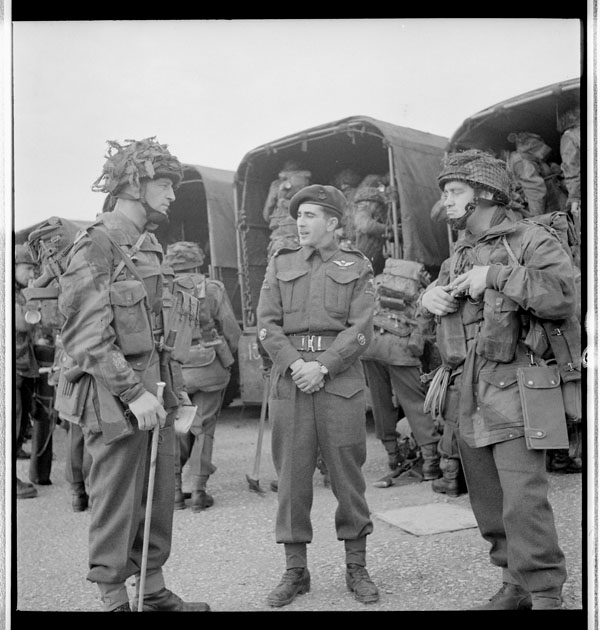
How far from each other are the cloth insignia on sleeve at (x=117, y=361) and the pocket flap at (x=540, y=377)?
1.80 metres

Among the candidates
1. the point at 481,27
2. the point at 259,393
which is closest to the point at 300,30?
the point at 481,27

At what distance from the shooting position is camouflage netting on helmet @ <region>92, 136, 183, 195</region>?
3.66 meters

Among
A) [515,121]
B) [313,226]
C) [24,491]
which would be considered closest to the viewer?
[313,226]

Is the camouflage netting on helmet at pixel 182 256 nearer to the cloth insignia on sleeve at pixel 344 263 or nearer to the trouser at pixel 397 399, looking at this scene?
the trouser at pixel 397 399

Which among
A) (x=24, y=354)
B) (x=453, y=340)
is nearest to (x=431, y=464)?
(x=453, y=340)

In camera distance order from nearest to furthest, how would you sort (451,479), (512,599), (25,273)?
(512,599)
(451,479)
(25,273)

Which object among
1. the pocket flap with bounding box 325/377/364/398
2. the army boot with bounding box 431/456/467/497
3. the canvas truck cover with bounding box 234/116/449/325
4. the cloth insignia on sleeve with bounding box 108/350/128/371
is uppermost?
the canvas truck cover with bounding box 234/116/449/325

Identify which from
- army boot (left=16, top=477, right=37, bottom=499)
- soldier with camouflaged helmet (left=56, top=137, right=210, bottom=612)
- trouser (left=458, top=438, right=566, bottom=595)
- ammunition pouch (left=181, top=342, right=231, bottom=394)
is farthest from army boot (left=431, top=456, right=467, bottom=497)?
army boot (left=16, top=477, right=37, bottom=499)

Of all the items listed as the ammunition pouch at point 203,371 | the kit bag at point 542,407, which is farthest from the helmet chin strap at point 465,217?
the ammunition pouch at point 203,371

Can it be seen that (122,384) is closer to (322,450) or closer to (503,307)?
(322,450)

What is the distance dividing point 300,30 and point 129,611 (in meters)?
3.01

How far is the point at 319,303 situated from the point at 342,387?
1.48 feet

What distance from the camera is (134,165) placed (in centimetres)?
368

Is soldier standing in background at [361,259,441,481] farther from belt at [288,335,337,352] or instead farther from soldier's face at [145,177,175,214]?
soldier's face at [145,177,175,214]
